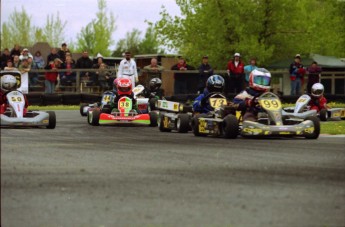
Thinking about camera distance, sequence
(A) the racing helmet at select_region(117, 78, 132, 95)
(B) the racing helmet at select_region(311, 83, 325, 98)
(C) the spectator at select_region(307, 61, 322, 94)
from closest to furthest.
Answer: (A) the racing helmet at select_region(117, 78, 132, 95)
(B) the racing helmet at select_region(311, 83, 325, 98)
(C) the spectator at select_region(307, 61, 322, 94)

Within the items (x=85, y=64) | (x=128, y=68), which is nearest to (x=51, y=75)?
(x=85, y=64)

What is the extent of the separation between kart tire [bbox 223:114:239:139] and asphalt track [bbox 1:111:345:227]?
78 cm

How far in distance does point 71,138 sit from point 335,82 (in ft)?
66.8

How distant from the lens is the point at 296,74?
28688 millimetres

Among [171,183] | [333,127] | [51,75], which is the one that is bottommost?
[171,183]

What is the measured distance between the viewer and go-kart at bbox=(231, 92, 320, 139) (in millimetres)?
14383

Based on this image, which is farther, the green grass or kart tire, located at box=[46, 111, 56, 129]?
kart tire, located at box=[46, 111, 56, 129]

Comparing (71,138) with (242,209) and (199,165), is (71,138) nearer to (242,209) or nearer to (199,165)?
(199,165)

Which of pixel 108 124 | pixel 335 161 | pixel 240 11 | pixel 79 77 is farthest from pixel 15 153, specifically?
pixel 240 11

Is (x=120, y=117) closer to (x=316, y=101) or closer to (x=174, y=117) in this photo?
(x=174, y=117)

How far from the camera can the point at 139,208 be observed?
7125mm

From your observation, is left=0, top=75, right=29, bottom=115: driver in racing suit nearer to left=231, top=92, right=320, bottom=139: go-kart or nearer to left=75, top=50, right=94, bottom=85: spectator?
left=231, top=92, right=320, bottom=139: go-kart

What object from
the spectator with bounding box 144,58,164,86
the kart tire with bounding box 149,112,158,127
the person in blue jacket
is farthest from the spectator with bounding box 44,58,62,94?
the person in blue jacket

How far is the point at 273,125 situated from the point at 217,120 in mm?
830
